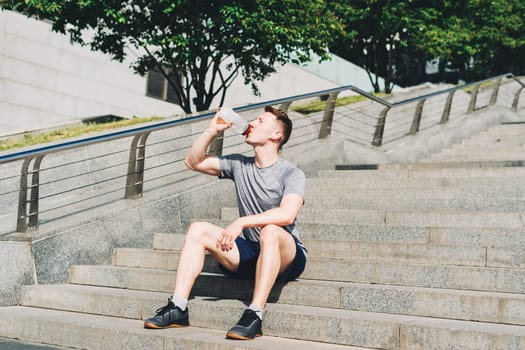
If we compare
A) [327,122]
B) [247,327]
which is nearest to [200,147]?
[247,327]

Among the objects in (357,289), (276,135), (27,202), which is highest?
(276,135)

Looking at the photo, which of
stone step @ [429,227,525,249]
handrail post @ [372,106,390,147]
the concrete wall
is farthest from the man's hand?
the concrete wall

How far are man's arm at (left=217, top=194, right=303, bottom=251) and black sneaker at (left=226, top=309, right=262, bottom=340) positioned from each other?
1.61ft

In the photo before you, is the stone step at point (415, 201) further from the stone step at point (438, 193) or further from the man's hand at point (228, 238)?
the man's hand at point (228, 238)

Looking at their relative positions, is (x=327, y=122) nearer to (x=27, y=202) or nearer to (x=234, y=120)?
(x=27, y=202)

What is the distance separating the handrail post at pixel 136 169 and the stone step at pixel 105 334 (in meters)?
1.74

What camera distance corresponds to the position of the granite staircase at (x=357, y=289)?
437cm

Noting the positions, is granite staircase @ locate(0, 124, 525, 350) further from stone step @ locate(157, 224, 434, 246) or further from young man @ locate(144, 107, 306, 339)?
young man @ locate(144, 107, 306, 339)

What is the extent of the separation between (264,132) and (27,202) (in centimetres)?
240

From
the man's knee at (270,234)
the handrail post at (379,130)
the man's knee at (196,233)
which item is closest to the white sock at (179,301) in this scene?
the man's knee at (196,233)

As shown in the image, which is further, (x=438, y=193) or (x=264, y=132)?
(x=438, y=193)

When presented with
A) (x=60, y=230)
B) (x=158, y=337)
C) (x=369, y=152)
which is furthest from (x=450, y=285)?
(x=369, y=152)

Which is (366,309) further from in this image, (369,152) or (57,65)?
(57,65)

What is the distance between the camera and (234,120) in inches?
196
